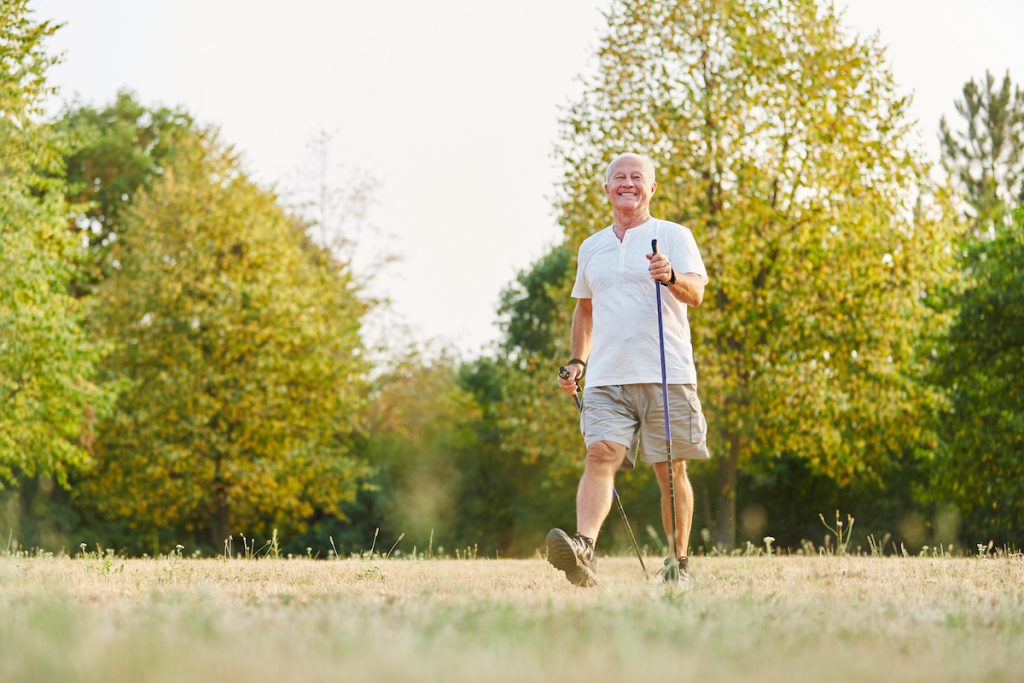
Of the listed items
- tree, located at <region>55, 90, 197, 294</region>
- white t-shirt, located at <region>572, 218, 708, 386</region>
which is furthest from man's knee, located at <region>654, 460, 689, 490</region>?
tree, located at <region>55, 90, 197, 294</region>

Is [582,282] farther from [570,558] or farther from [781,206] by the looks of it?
[781,206]

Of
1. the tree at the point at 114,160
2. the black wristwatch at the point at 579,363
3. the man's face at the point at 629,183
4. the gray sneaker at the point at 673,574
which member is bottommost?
the gray sneaker at the point at 673,574

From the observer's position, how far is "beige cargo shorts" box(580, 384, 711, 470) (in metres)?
6.93

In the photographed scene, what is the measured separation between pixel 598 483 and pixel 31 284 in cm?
1506

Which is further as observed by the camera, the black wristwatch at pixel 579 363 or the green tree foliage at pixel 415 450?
the green tree foliage at pixel 415 450

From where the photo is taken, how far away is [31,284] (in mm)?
19234

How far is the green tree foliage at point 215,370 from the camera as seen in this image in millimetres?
25109

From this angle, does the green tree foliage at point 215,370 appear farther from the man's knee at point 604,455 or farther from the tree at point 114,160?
the man's knee at point 604,455

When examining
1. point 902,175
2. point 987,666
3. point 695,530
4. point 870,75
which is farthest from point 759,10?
point 987,666

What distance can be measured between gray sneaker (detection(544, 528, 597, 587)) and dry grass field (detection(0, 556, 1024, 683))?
0.64 feet

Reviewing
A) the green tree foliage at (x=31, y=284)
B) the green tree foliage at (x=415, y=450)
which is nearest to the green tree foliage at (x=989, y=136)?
the green tree foliage at (x=415, y=450)

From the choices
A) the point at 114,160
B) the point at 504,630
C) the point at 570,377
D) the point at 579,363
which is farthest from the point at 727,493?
the point at 114,160

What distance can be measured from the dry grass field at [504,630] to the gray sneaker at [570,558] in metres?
0.20

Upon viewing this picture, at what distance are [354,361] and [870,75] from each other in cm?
1470
